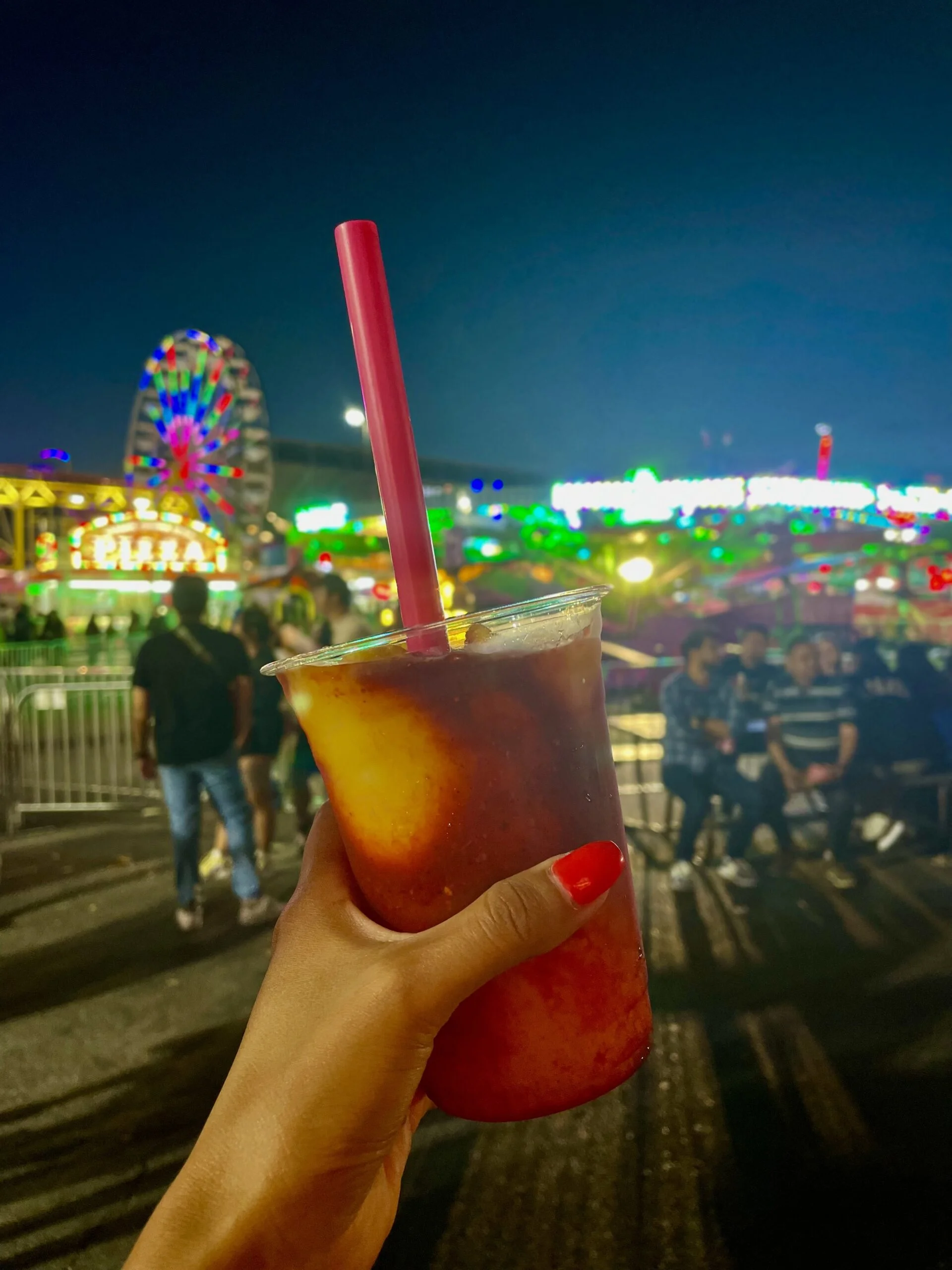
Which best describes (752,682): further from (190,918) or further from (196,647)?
→ (190,918)

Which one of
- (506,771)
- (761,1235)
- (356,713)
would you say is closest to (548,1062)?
(506,771)

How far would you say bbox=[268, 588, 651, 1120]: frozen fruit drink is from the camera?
113 centimetres

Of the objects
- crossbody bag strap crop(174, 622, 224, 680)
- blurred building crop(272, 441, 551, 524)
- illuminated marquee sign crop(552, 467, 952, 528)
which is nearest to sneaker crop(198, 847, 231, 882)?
crossbody bag strap crop(174, 622, 224, 680)

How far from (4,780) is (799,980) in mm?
6612

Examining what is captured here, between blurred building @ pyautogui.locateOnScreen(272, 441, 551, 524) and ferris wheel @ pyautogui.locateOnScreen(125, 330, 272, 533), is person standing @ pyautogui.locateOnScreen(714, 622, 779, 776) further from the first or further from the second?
blurred building @ pyautogui.locateOnScreen(272, 441, 551, 524)

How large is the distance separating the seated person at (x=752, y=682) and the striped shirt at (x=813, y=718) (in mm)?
165

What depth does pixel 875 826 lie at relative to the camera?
21.5 feet

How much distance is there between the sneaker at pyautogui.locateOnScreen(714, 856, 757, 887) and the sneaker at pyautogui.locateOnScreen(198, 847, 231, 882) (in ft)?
11.5

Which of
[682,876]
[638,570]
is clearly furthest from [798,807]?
[638,570]

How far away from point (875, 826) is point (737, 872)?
150 centimetres

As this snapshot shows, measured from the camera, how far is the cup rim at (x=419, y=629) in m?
1.11

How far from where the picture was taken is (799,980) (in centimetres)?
425

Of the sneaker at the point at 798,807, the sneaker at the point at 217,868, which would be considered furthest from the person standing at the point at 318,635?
the sneaker at the point at 798,807

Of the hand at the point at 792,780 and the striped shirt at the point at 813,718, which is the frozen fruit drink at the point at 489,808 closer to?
the hand at the point at 792,780
